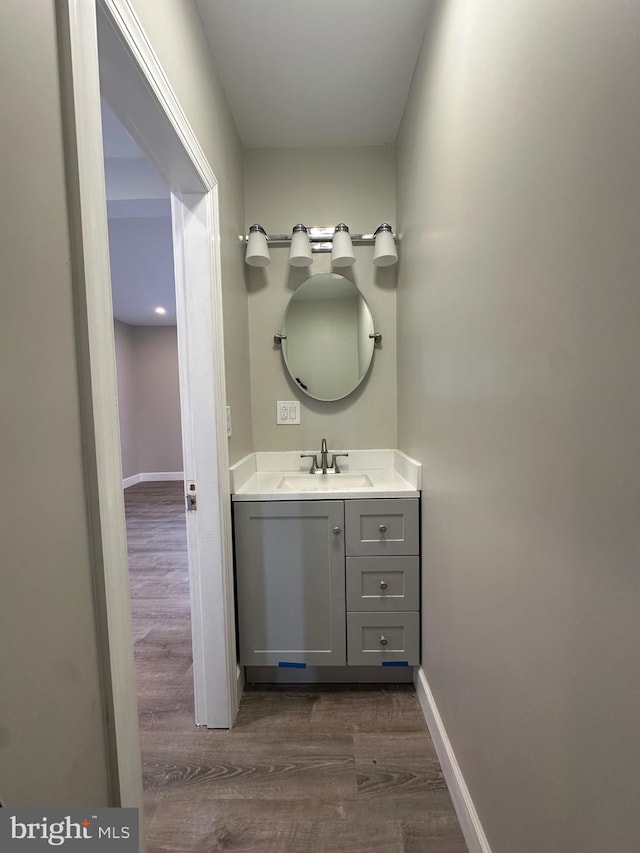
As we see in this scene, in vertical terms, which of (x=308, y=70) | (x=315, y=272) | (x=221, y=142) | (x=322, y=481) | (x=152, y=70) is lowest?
(x=322, y=481)

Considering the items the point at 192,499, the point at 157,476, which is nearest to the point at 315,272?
the point at 192,499

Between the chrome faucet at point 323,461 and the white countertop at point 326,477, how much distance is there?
0.03 metres

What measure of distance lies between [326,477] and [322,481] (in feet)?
0.18

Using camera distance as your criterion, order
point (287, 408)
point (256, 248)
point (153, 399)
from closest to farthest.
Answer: point (256, 248) → point (287, 408) → point (153, 399)

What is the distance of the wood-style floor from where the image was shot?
106 centimetres

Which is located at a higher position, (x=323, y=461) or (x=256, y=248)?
(x=256, y=248)

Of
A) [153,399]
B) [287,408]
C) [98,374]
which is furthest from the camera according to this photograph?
[153,399]

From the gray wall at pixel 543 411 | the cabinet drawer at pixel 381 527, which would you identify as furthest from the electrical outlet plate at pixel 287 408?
the gray wall at pixel 543 411

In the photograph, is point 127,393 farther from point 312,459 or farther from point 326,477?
point 326,477

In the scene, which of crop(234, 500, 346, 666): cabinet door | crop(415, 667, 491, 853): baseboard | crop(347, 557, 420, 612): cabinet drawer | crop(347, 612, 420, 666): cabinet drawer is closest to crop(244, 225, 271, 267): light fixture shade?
crop(234, 500, 346, 666): cabinet door

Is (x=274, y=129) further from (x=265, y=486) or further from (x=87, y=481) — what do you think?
(x=87, y=481)

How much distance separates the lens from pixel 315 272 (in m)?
1.96

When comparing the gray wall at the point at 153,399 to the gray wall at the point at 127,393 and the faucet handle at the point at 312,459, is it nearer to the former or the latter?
the gray wall at the point at 127,393

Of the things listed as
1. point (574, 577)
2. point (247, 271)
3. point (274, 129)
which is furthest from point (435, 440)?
point (274, 129)
